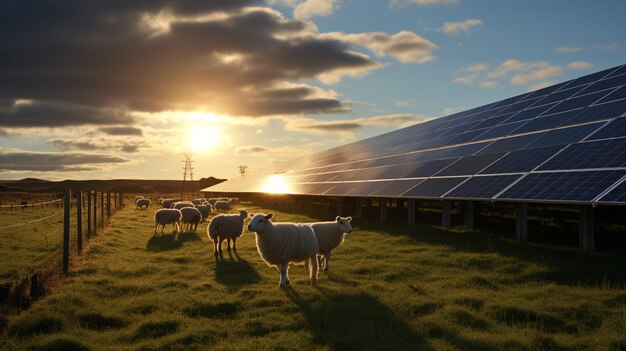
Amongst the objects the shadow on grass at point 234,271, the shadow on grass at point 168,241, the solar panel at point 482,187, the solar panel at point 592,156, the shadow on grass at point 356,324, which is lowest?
the shadow on grass at point 356,324

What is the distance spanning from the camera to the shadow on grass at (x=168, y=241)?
21444mm

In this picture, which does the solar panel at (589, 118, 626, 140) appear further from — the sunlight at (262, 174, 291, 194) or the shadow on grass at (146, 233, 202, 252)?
the sunlight at (262, 174, 291, 194)

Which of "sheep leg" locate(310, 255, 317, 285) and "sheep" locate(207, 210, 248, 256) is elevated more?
"sheep" locate(207, 210, 248, 256)

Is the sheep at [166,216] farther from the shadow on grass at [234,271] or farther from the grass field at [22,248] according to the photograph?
the shadow on grass at [234,271]

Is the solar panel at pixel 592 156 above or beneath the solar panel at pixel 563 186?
above

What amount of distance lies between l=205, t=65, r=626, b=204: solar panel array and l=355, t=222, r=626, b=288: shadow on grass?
1.73 metres

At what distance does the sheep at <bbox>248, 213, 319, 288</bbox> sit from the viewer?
13312mm

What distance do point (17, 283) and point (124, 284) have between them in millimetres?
2604

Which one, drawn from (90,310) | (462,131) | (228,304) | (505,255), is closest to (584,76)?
(462,131)

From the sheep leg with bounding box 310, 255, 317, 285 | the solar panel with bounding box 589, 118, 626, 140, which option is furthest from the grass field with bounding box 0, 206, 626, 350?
the solar panel with bounding box 589, 118, 626, 140

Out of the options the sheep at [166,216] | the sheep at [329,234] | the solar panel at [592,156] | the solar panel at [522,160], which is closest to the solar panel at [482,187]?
the solar panel at [522,160]

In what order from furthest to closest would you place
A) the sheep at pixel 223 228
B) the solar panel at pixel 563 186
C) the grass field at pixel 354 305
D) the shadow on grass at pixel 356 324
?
1. the sheep at pixel 223 228
2. the solar panel at pixel 563 186
3. the grass field at pixel 354 305
4. the shadow on grass at pixel 356 324

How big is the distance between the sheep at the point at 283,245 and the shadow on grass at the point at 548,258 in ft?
18.2

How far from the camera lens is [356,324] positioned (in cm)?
966
